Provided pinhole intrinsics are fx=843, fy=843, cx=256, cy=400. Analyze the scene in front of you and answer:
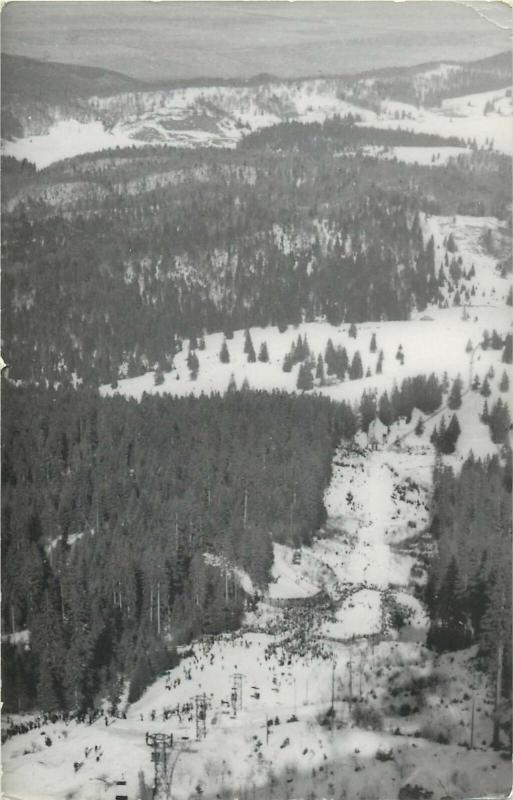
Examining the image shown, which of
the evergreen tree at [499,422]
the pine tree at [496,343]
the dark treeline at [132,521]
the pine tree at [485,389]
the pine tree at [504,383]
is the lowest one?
the dark treeline at [132,521]

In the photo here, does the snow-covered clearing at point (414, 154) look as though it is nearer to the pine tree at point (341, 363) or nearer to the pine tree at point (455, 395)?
the pine tree at point (341, 363)

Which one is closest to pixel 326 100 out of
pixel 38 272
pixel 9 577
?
pixel 38 272

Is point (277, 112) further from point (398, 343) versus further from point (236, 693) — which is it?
point (236, 693)

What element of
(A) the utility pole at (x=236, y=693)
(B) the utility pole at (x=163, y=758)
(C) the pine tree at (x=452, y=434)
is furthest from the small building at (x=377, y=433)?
(B) the utility pole at (x=163, y=758)

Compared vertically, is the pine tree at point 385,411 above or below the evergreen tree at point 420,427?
above

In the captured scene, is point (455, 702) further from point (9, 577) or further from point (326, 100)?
point (326, 100)

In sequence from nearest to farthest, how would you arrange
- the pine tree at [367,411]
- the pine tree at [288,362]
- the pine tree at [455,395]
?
the pine tree at [367,411]
the pine tree at [455,395]
the pine tree at [288,362]

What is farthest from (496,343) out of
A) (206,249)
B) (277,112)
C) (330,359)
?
(277,112)

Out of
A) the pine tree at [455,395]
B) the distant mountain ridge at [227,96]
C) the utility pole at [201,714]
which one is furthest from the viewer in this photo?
the pine tree at [455,395]
